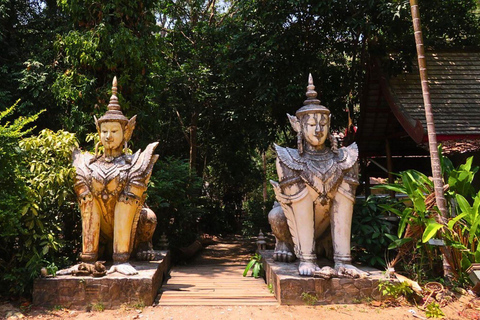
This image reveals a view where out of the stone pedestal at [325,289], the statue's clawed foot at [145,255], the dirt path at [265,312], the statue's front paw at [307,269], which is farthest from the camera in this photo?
the statue's clawed foot at [145,255]

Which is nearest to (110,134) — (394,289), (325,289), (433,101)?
(325,289)

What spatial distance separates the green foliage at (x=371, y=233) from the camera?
481 centimetres

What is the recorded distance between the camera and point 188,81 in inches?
429

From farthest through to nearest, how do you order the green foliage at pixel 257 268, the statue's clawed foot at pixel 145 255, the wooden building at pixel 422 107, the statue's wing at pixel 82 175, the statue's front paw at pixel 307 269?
the wooden building at pixel 422 107 → the green foliage at pixel 257 268 → the statue's clawed foot at pixel 145 255 → the statue's wing at pixel 82 175 → the statue's front paw at pixel 307 269

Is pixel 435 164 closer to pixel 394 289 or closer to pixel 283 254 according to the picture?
pixel 394 289

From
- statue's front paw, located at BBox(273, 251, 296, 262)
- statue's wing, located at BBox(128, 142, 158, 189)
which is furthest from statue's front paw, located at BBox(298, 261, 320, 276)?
statue's wing, located at BBox(128, 142, 158, 189)

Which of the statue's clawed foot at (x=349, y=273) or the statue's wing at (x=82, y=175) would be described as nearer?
the statue's clawed foot at (x=349, y=273)

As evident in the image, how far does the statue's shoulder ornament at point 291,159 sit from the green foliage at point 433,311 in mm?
1932

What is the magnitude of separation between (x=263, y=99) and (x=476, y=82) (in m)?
4.36

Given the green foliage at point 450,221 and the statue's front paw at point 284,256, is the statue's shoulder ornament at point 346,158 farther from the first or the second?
the statue's front paw at point 284,256

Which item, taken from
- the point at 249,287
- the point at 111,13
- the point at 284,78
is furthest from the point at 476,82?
the point at 111,13

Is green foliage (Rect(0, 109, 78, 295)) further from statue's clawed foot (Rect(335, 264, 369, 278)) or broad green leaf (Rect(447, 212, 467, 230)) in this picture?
broad green leaf (Rect(447, 212, 467, 230))

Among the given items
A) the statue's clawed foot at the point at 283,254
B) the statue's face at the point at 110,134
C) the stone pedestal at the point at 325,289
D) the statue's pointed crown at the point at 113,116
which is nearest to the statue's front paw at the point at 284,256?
the statue's clawed foot at the point at 283,254

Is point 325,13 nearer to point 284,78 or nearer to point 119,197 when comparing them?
point 284,78
